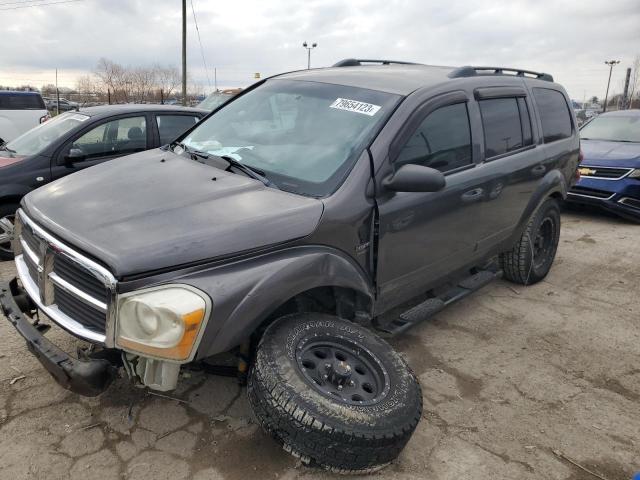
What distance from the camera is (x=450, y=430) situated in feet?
8.93

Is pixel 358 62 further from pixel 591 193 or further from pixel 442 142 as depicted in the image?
pixel 591 193

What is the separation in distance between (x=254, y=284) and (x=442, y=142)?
1.69 m

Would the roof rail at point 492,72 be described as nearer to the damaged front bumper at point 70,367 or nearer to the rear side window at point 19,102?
the damaged front bumper at point 70,367

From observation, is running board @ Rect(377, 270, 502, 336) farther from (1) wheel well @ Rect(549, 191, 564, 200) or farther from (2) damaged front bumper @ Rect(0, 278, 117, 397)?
(2) damaged front bumper @ Rect(0, 278, 117, 397)

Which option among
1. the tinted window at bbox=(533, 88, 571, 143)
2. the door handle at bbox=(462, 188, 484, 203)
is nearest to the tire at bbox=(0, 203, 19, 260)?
the door handle at bbox=(462, 188, 484, 203)

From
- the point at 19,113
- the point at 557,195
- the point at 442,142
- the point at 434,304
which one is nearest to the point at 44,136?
the point at 442,142

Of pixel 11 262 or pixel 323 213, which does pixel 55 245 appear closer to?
pixel 323 213

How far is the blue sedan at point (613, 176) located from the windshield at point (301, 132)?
5.34 m

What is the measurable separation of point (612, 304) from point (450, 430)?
271 centimetres

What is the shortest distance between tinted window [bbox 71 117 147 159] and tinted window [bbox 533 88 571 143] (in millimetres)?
4248

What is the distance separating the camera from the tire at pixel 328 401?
2090 mm

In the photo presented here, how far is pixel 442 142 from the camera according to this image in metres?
3.22

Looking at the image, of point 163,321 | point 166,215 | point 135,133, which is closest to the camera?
point 163,321

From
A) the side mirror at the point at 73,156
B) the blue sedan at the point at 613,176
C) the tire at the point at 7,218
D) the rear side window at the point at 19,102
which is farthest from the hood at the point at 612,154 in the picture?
the rear side window at the point at 19,102
